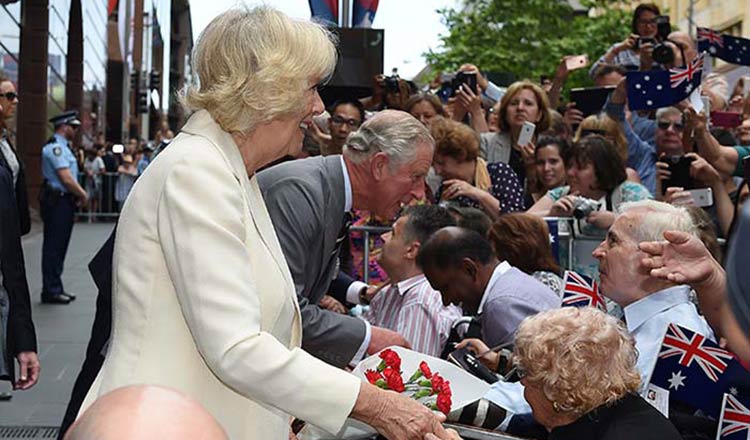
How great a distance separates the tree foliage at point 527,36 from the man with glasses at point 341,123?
34.9m

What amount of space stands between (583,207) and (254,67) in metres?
3.70

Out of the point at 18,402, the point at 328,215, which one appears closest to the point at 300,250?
the point at 328,215

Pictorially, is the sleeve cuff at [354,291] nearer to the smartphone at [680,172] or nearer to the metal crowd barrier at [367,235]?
the metal crowd barrier at [367,235]

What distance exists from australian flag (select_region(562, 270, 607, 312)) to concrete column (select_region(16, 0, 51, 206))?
2225 cm

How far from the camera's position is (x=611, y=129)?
7992 millimetres

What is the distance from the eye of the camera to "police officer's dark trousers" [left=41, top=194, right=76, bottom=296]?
1221 centimetres

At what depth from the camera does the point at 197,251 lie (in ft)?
9.64

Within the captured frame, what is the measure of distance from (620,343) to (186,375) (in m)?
1.43

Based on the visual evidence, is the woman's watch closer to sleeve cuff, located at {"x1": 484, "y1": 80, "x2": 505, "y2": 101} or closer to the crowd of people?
the crowd of people

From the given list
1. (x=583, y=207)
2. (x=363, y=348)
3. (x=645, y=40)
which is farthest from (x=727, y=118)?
(x=363, y=348)

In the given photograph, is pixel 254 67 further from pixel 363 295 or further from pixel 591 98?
pixel 591 98

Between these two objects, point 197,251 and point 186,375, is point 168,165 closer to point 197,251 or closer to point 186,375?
point 197,251

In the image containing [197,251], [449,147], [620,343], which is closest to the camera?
[197,251]

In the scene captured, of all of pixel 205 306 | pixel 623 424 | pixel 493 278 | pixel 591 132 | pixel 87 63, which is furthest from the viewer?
pixel 87 63
